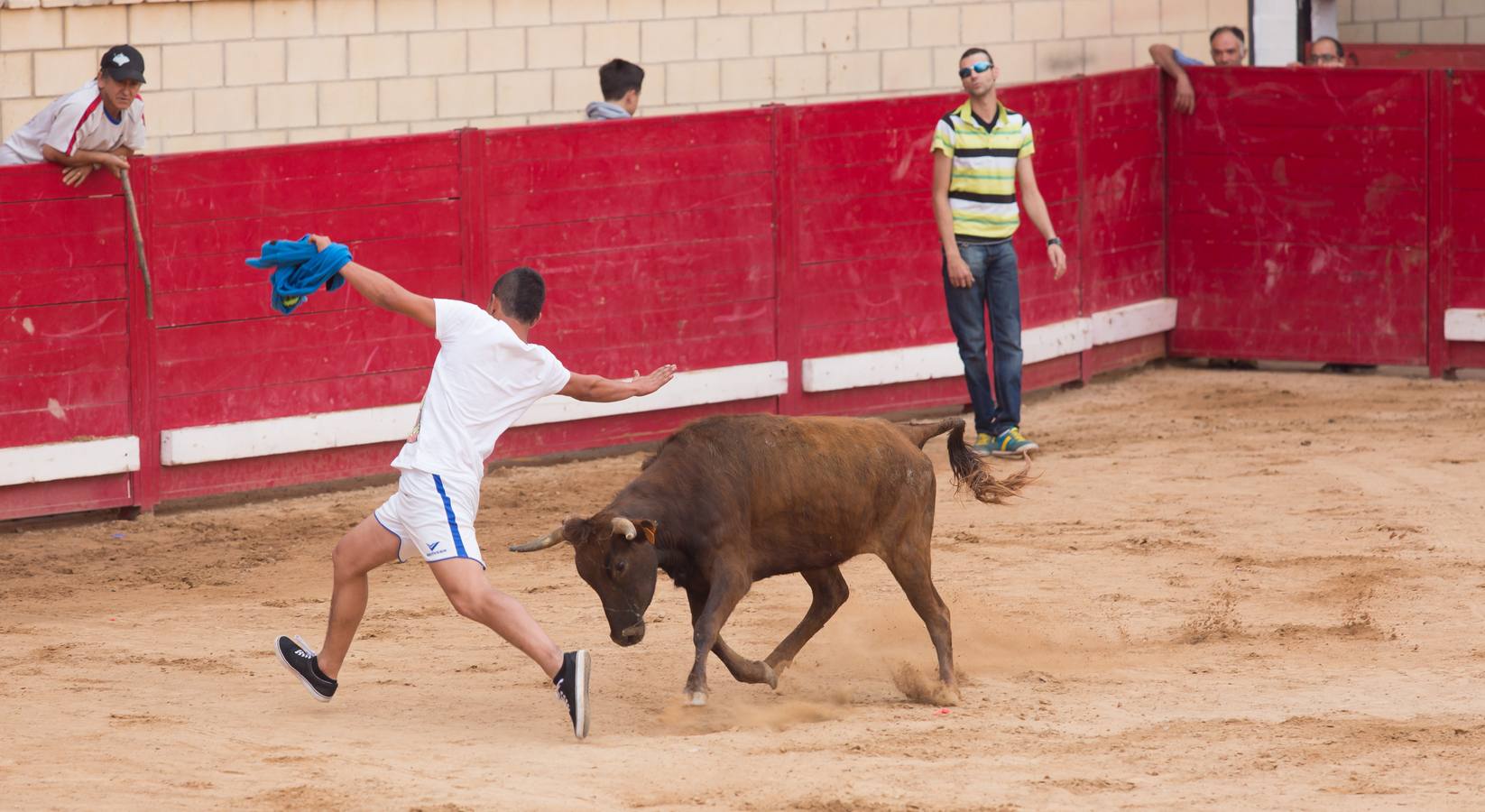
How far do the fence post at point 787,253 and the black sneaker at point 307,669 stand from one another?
217 inches

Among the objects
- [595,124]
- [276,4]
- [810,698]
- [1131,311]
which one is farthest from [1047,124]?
[810,698]

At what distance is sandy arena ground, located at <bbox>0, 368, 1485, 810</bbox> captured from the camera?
19.5 feet

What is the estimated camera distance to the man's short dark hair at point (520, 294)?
6562 millimetres

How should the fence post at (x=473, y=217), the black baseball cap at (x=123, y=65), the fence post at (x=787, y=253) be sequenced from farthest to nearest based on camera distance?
1. the fence post at (x=787, y=253)
2. the fence post at (x=473, y=217)
3. the black baseball cap at (x=123, y=65)

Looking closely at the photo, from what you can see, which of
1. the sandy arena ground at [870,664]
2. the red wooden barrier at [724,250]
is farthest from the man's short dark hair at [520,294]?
the red wooden barrier at [724,250]

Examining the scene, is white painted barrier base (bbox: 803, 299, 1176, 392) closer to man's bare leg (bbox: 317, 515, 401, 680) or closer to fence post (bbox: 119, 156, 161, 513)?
fence post (bbox: 119, 156, 161, 513)

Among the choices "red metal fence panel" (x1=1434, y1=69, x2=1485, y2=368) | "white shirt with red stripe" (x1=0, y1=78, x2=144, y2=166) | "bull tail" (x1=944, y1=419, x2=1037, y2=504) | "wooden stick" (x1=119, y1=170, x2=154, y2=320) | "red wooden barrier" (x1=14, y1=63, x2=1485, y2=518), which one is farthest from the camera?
"red metal fence panel" (x1=1434, y1=69, x2=1485, y2=368)

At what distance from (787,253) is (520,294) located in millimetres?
5656

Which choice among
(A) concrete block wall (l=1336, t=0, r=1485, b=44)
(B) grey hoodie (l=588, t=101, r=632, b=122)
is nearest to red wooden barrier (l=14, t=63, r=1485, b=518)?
(B) grey hoodie (l=588, t=101, r=632, b=122)

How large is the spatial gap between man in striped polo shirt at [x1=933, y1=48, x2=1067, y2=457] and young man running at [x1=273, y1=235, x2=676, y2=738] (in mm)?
4622

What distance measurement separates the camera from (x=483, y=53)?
12.8m

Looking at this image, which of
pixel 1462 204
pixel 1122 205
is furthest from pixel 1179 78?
pixel 1462 204

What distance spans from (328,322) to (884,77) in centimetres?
528

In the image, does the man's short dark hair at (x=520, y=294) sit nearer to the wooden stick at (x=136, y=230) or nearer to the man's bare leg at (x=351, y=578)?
the man's bare leg at (x=351, y=578)
